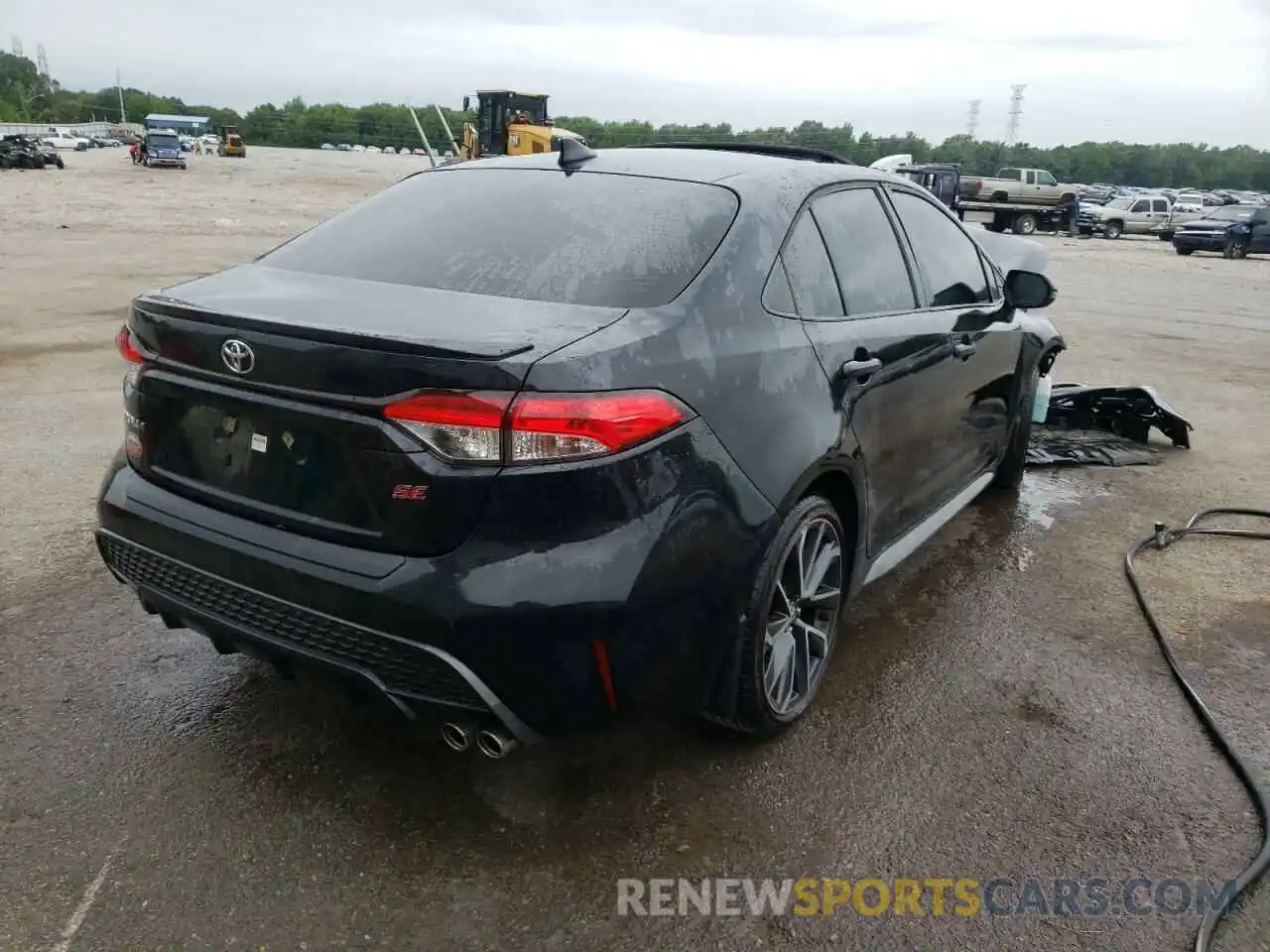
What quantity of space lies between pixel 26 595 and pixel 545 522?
8.47 feet

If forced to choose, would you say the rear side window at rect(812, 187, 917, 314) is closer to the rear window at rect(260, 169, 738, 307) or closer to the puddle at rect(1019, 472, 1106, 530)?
the rear window at rect(260, 169, 738, 307)

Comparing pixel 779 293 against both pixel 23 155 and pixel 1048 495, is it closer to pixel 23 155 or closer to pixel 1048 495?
pixel 1048 495

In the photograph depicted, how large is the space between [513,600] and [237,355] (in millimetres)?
862

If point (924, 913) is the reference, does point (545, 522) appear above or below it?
above

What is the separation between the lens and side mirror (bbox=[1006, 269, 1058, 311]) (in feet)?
14.5

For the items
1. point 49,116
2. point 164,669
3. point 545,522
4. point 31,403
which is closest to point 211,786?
point 164,669

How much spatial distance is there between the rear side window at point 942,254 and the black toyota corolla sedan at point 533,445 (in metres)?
0.57

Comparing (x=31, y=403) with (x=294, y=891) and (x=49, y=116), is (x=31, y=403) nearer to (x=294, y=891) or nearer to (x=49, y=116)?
(x=294, y=891)

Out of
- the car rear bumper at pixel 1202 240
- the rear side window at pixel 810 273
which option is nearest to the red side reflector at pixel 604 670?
the rear side window at pixel 810 273

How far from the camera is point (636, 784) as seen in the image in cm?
279

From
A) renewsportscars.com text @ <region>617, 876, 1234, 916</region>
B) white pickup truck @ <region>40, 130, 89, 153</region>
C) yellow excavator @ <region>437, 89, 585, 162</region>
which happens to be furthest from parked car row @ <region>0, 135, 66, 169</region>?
renewsportscars.com text @ <region>617, 876, 1234, 916</region>

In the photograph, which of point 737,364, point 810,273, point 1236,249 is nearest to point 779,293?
point 810,273

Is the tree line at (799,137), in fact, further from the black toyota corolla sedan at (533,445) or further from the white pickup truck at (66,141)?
the black toyota corolla sedan at (533,445)

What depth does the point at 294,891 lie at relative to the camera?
2334 millimetres
